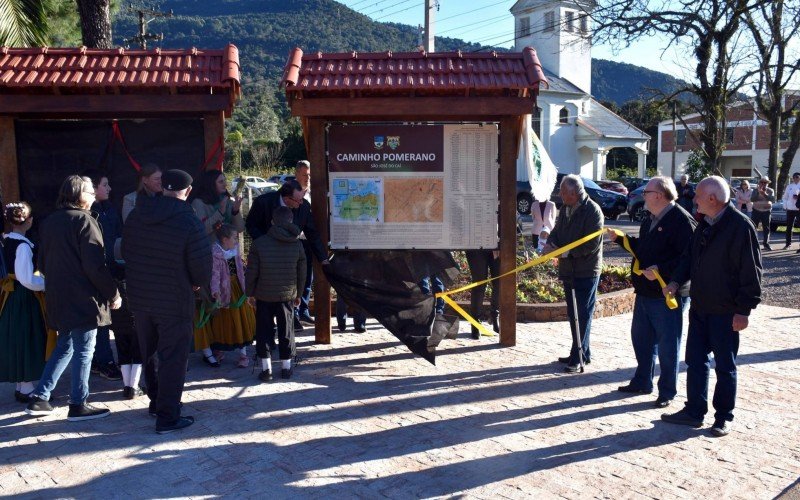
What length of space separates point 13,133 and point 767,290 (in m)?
10.8

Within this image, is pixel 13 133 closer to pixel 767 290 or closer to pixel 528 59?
pixel 528 59

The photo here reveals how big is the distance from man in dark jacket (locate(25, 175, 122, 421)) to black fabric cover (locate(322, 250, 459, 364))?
Result: 246cm

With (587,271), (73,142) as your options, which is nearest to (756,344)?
(587,271)

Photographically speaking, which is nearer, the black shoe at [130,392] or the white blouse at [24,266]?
the white blouse at [24,266]

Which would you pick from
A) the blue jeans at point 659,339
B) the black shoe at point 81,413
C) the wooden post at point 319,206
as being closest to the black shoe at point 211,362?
the wooden post at point 319,206

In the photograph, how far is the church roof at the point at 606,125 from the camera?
5144 cm

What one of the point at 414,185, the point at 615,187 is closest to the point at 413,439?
the point at 414,185

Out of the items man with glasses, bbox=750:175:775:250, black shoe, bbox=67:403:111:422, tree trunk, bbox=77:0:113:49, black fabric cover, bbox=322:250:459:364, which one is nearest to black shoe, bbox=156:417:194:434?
black shoe, bbox=67:403:111:422

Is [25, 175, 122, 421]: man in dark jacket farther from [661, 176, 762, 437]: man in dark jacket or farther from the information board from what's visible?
[661, 176, 762, 437]: man in dark jacket

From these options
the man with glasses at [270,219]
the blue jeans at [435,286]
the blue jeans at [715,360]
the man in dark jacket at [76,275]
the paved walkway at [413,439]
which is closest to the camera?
the paved walkway at [413,439]

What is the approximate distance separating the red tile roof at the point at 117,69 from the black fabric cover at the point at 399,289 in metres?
2.13

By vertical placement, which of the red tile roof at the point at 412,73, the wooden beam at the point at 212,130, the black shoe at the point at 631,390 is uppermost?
the red tile roof at the point at 412,73

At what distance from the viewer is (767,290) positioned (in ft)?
37.2

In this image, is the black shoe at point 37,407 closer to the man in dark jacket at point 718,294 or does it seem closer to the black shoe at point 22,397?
the black shoe at point 22,397
